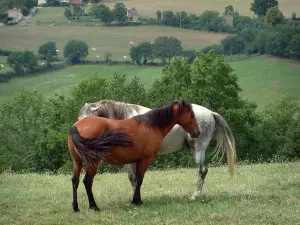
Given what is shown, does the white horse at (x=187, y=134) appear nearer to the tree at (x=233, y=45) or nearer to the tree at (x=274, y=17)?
the tree at (x=233, y=45)

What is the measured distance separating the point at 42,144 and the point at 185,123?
32409 mm

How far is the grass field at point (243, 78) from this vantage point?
64.8 m

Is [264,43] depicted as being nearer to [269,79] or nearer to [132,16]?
[269,79]

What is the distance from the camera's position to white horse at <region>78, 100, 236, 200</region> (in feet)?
37.5

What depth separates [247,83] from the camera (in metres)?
66.1

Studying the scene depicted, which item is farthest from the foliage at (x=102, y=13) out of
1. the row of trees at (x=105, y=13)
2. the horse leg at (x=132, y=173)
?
the horse leg at (x=132, y=173)

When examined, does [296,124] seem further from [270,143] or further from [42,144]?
[42,144]

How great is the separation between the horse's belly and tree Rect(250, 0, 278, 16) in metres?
86.4

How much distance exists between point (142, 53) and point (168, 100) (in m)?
36.5

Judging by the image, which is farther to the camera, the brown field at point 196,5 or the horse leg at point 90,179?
the brown field at point 196,5

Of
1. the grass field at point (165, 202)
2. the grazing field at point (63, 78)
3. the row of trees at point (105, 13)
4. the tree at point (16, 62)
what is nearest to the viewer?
the grass field at point (165, 202)

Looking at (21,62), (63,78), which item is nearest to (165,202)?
(63,78)

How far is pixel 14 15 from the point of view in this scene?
318ft

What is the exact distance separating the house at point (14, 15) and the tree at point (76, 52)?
17863 mm
